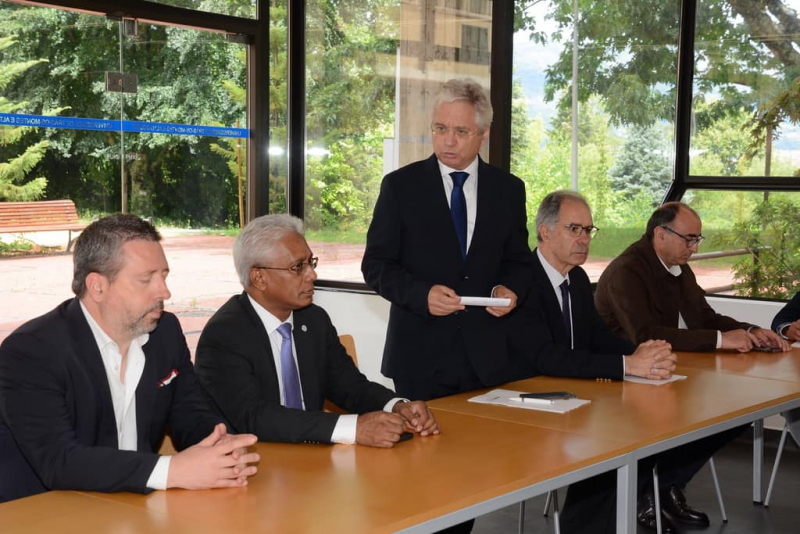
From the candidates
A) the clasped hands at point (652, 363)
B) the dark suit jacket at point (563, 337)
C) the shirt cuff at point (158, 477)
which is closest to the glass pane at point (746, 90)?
the dark suit jacket at point (563, 337)

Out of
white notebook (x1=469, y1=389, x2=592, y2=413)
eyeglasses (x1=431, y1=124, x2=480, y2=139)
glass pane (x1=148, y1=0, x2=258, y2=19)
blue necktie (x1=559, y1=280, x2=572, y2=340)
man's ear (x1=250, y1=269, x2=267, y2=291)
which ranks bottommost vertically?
white notebook (x1=469, y1=389, x2=592, y2=413)

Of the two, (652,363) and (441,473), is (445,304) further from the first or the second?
(441,473)

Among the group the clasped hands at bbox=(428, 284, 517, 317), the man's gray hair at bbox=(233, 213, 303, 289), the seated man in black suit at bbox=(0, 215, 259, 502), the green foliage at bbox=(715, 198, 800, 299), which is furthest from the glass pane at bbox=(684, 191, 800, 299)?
the seated man in black suit at bbox=(0, 215, 259, 502)

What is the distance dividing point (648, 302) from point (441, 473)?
8.22 feet

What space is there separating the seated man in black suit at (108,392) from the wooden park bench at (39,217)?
3.12 meters

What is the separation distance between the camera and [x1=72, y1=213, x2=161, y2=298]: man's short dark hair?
2326mm

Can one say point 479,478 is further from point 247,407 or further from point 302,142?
point 302,142

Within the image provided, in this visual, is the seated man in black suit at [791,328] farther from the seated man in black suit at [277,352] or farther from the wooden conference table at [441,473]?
the seated man in black suit at [277,352]

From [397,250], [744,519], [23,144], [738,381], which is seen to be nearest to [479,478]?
[397,250]

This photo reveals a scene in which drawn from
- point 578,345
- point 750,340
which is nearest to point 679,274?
point 750,340

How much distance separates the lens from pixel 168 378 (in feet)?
8.27

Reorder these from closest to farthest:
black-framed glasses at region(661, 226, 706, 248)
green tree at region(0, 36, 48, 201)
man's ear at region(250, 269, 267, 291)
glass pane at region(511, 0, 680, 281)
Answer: man's ear at region(250, 269, 267, 291), black-framed glasses at region(661, 226, 706, 248), green tree at region(0, 36, 48, 201), glass pane at region(511, 0, 680, 281)

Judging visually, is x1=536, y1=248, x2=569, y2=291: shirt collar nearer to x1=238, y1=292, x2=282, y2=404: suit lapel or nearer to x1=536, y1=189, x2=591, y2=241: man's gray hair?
x1=536, y1=189, x2=591, y2=241: man's gray hair

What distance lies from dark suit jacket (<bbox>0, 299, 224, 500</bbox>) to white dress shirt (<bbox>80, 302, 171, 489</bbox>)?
17 millimetres
